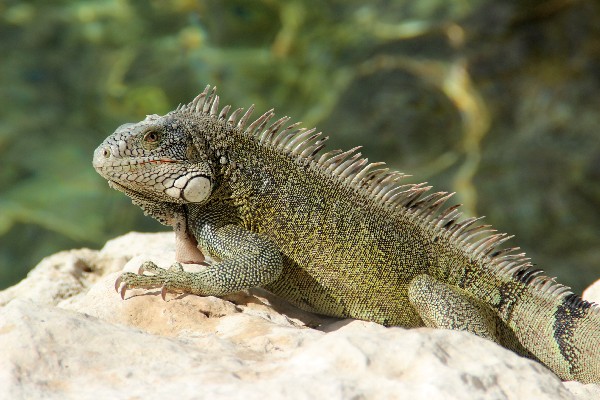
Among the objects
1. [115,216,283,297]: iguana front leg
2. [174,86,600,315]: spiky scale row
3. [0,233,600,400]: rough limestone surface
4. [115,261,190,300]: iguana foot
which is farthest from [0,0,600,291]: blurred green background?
[0,233,600,400]: rough limestone surface

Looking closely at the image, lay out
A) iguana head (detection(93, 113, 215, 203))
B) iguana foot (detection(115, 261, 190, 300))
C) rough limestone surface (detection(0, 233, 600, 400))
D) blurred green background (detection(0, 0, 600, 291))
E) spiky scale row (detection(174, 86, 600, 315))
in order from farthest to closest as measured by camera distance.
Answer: blurred green background (detection(0, 0, 600, 291))
spiky scale row (detection(174, 86, 600, 315))
iguana head (detection(93, 113, 215, 203))
iguana foot (detection(115, 261, 190, 300))
rough limestone surface (detection(0, 233, 600, 400))

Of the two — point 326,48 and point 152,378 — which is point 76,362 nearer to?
point 152,378

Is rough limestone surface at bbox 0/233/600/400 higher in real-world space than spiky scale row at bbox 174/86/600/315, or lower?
lower

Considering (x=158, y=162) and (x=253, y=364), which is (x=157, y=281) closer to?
(x=158, y=162)

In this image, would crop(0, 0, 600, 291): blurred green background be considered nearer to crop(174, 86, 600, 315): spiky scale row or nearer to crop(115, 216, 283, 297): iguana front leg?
crop(174, 86, 600, 315): spiky scale row

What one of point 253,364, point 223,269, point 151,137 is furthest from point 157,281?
point 253,364

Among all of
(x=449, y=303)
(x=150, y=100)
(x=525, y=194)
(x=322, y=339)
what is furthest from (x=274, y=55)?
(x=322, y=339)

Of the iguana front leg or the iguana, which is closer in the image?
the iguana front leg
